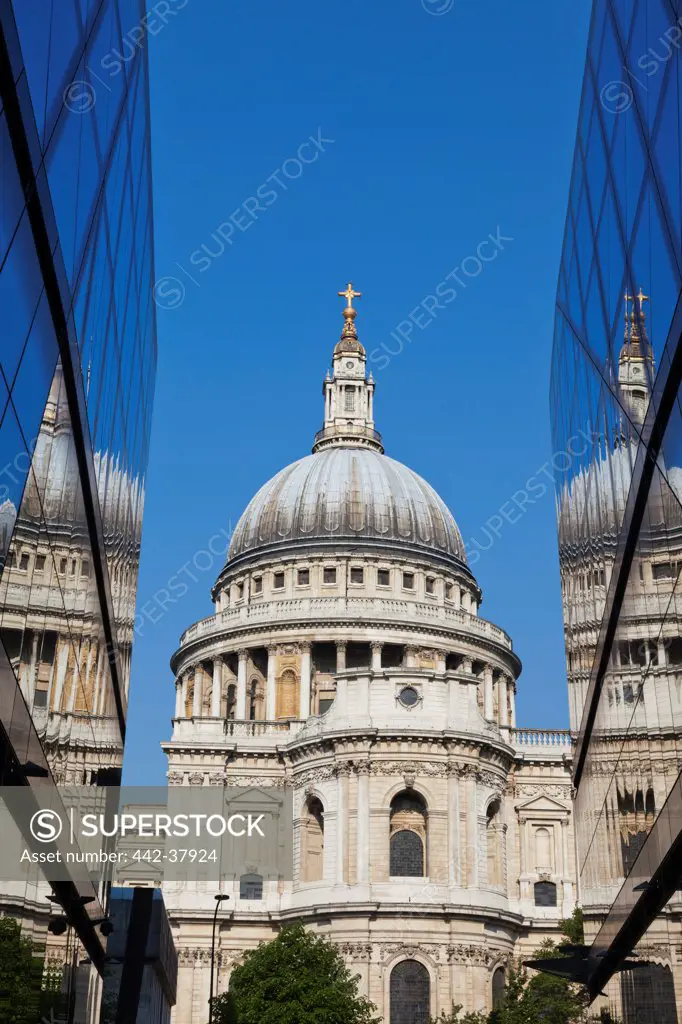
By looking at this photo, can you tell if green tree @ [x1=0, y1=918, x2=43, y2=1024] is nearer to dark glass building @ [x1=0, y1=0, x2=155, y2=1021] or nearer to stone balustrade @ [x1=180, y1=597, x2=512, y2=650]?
dark glass building @ [x1=0, y1=0, x2=155, y2=1021]

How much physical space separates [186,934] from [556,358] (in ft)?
161

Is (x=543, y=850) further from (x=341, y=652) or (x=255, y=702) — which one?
(x=255, y=702)

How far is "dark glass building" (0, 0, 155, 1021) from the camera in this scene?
1347 cm

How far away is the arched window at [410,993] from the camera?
2579 inches

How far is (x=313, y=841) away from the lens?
2857 inches

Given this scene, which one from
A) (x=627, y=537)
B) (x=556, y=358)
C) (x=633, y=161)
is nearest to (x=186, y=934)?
(x=556, y=358)

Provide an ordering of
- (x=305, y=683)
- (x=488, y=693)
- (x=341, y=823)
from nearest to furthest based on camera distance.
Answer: (x=341, y=823) → (x=305, y=683) → (x=488, y=693)

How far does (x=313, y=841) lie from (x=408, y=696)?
9653 mm

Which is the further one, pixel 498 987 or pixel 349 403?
pixel 349 403

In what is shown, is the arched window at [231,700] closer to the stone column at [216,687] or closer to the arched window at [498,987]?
the stone column at [216,687]

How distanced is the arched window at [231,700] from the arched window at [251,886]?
16446mm

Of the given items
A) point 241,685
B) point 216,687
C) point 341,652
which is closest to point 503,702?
point 341,652

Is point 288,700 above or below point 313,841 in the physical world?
above

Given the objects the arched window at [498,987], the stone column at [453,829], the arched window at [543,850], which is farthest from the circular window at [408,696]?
the arched window at [498,987]
